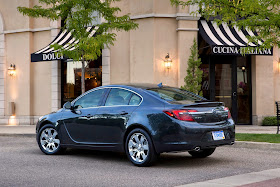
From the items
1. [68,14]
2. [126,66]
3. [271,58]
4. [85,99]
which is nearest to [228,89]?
[271,58]

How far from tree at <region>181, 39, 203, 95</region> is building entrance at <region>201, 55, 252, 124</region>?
1.13 m

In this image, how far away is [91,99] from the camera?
980 cm

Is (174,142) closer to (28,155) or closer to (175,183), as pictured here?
(175,183)

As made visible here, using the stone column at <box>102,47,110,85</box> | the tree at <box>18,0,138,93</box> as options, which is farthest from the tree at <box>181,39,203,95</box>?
the stone column at <box>102,47,110,85</box>

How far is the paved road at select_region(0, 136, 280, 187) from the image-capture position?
717cm

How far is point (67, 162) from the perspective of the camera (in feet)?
30.4

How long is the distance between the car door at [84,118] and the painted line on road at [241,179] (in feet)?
10.6

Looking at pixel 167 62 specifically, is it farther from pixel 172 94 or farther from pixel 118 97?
pixel 172 94

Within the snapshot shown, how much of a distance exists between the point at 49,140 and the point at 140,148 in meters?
2.79

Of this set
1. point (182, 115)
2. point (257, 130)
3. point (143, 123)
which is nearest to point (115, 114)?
point (143, 123)

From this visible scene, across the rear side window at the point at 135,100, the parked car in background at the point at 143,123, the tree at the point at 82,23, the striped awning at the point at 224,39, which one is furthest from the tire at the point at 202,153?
the striped awning at the point at 224,39

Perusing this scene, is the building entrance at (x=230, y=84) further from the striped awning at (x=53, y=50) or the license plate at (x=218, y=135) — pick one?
the license plate at (x=218, y=135)

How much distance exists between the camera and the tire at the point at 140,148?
328 inches

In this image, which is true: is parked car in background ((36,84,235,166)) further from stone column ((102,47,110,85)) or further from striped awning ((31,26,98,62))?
stone column ((102,47,110,85))
